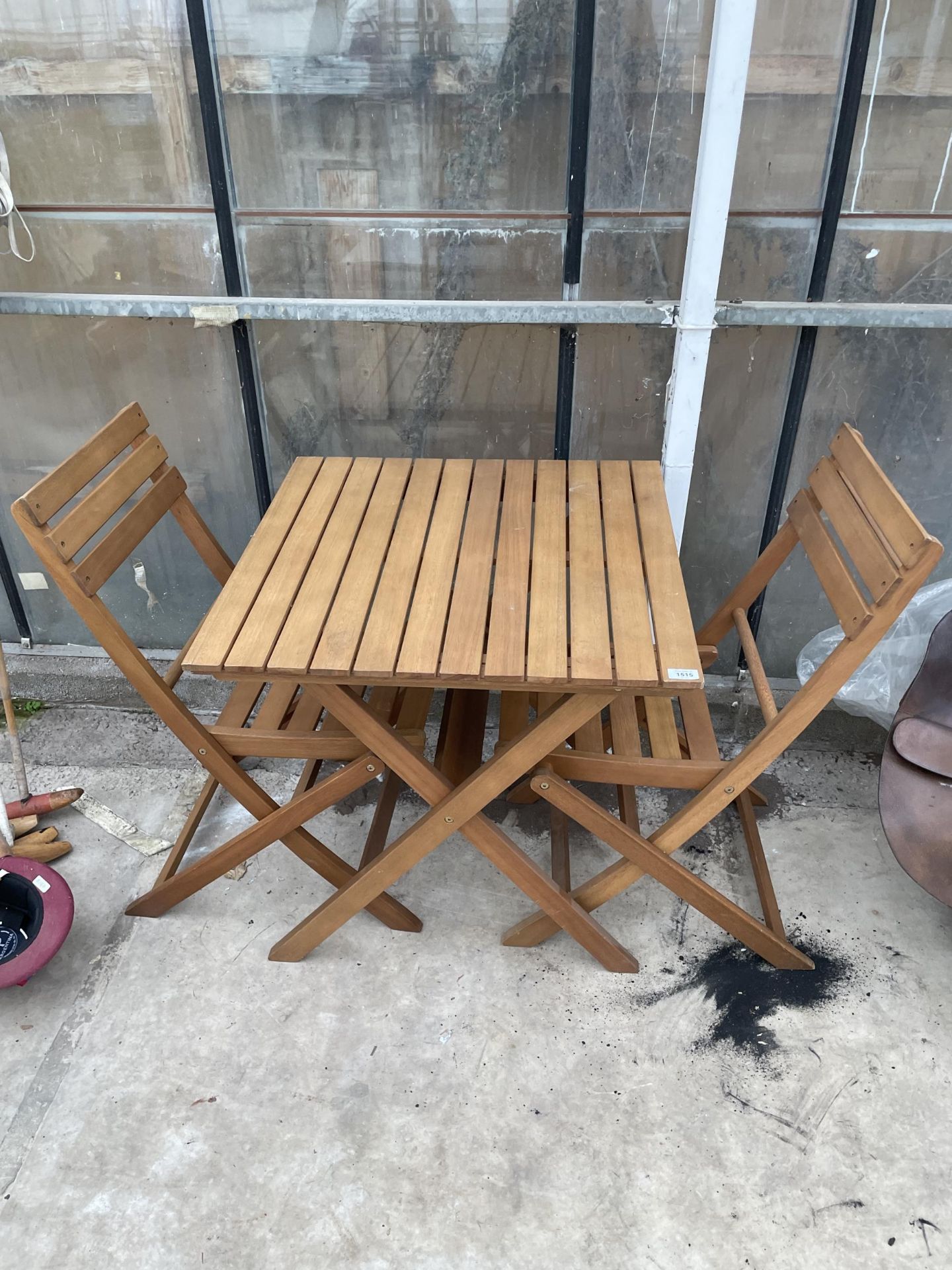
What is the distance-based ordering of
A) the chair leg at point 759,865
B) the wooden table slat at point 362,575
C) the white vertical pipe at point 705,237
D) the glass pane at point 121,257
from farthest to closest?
the glass pane at point 121,257
the chair leg at point 759,865
the white vertical pipe at point 705,237
the wooden table slat at point 362,575

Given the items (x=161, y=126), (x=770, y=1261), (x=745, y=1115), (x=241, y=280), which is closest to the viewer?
(x=770, y=1261)

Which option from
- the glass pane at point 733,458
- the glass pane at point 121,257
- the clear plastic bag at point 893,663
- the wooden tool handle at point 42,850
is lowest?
the wooden tool handle at point 42,850

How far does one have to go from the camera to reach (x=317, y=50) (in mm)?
2514

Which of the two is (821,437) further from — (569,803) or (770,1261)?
(770,1261)

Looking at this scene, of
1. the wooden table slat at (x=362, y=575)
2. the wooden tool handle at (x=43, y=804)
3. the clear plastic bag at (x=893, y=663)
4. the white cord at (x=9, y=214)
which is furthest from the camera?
the clear plastic bag at (x=893, y=663)

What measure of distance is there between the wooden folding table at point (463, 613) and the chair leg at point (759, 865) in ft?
1.42

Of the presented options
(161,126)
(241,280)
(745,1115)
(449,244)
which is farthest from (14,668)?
(745,1115)

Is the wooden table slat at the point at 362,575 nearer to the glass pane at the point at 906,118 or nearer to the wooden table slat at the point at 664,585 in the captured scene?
the wooden table slat at the point at 664,585

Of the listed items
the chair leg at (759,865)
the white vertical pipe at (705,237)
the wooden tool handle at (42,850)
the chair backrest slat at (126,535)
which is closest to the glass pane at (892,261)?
the white vertical pipe at (705,237)

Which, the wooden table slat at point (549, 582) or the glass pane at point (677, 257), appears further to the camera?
the glass pane at point (677, 257)

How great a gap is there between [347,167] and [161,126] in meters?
0.56

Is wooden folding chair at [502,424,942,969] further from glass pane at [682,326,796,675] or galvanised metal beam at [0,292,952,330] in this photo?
galvanised metal beam at [0,292,952,330]

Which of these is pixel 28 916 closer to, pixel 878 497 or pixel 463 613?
pixel 463 613

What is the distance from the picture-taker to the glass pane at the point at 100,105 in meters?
2.52
